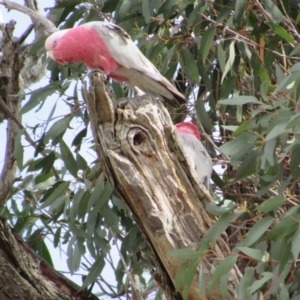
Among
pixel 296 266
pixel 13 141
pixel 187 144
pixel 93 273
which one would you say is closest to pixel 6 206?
pixel 13 141

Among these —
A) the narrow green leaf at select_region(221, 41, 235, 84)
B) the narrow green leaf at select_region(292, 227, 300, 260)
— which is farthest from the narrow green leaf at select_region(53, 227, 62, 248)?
the narrow green leaf at select_region(292, 227, 300, 260)

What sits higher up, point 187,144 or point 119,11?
point 119,11

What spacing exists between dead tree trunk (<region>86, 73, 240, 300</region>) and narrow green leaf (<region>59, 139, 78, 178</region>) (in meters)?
0.99

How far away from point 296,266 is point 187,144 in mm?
958

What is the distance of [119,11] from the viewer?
3447mm

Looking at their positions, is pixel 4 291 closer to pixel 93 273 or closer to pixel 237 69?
pixel 93 273

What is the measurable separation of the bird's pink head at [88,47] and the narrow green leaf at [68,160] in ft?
1.41

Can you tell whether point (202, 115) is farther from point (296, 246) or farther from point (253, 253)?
point (296, 246)

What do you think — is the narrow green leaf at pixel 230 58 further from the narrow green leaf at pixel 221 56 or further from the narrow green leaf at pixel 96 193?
the narrow green leaf at pixel 96 193

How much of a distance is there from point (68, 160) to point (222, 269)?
133 centimetres

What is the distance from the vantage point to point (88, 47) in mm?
3211

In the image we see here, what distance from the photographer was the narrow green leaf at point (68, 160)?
11.4 ft

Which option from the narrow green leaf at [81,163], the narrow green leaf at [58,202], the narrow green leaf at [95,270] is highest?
the narrow green leaf at [81,163]

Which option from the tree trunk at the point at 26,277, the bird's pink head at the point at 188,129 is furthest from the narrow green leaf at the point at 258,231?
the bird's pink head at the point at 188,129
